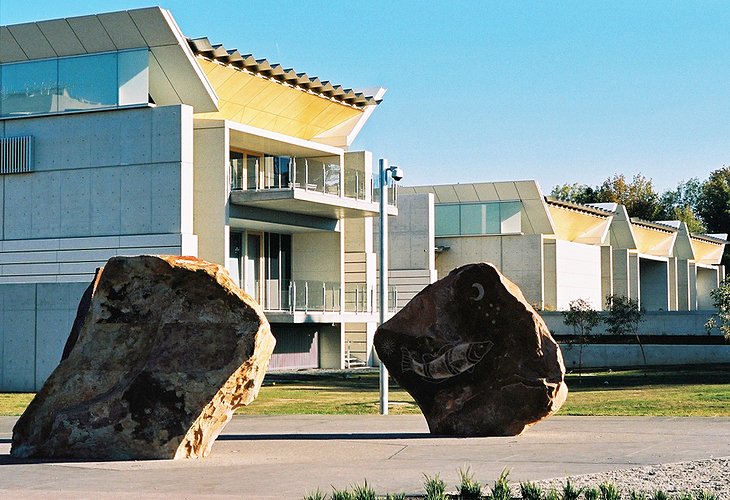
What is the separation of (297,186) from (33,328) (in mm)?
10280

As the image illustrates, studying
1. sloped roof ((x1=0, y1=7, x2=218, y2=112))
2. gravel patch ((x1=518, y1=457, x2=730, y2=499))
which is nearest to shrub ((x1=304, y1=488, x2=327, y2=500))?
gravel patch ((x1=518, y1=457, x2=730, y2=499))

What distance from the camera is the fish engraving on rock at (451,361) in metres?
18.2

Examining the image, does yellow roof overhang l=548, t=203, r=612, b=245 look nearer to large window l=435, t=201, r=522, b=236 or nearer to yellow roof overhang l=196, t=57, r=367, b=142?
large window l=435, t=201, r=522, b=236

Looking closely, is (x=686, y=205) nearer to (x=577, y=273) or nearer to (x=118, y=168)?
(x=577, y=273)

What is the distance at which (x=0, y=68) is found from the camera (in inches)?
1527

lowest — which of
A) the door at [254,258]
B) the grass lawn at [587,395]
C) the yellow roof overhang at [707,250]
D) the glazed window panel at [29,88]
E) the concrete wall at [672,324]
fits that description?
the grass lawn at [587,395]

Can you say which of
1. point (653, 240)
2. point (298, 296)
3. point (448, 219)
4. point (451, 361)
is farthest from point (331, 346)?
point (653, 240)

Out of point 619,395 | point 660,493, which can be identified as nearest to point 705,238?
point 619,395

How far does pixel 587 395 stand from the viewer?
102 ft

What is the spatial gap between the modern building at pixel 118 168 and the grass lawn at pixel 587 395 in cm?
407

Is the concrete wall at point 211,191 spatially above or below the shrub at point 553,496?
above

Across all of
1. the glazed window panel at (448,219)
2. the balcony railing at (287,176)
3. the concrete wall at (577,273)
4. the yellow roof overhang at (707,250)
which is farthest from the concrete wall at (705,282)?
the balcony railing at (287,176)

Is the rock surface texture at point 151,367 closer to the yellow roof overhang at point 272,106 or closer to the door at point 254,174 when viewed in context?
the yellow roof overhang at point 272,106

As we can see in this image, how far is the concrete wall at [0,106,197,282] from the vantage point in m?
37.1
